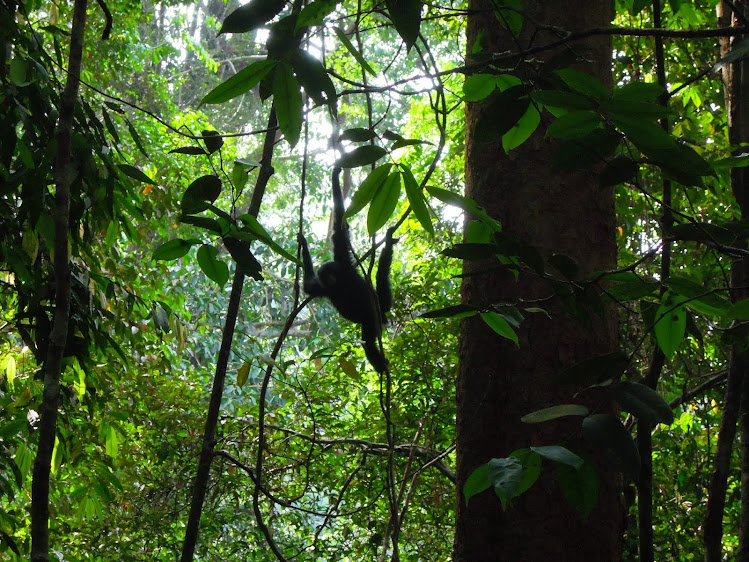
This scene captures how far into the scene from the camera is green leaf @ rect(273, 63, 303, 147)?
608 mm

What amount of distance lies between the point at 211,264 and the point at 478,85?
431mm

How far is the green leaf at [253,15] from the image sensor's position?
601 mm

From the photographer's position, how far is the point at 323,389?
3.35m

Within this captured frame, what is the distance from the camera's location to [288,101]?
62 centimetres

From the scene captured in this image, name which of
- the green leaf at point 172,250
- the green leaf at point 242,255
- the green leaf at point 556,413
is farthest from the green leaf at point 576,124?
the green leaf at point 172,250

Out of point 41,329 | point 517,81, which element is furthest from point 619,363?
point 41,329

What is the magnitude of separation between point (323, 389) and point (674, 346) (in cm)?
265

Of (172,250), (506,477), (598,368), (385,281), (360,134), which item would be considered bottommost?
(506,477)

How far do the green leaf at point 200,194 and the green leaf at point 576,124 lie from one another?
42 cm

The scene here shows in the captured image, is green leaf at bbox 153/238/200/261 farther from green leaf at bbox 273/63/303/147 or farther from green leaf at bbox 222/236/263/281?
green leaf at bbox 273/63/303/147

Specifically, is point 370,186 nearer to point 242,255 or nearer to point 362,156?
→ point 362,156

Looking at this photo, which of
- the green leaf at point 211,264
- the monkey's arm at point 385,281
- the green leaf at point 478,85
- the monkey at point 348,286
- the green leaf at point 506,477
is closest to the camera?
the green leaf at point 506,477

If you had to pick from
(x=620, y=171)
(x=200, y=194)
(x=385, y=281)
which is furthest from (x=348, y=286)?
(x=620, y=171)

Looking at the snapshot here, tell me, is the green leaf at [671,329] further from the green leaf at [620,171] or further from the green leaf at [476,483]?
the green leaf at [476,483]
